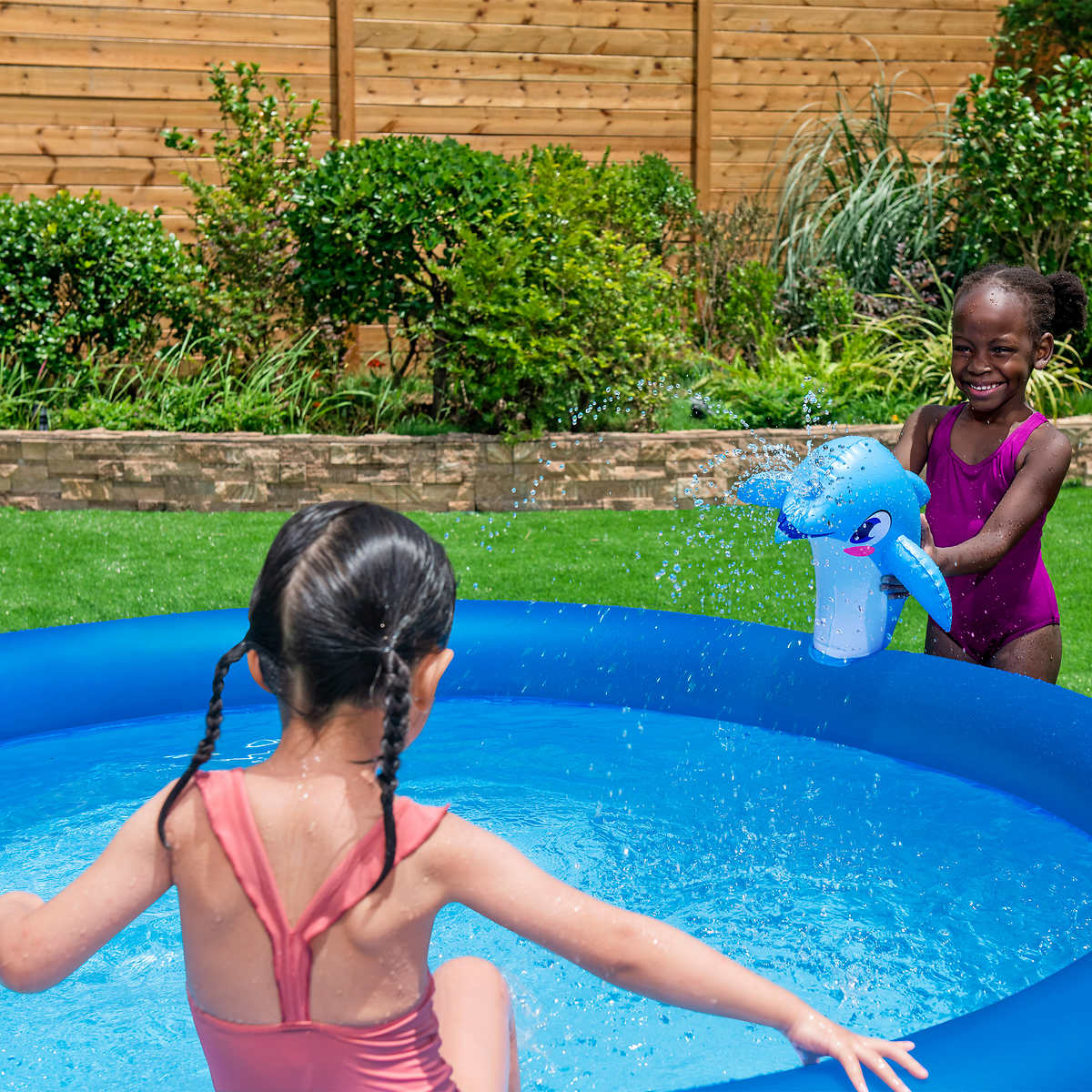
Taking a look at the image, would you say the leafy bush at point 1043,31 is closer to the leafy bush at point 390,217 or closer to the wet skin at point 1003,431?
the leafy bush at point 390,217

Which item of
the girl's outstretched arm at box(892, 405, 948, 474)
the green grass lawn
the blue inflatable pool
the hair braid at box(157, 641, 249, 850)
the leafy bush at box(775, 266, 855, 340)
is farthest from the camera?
the leafy bush at box(775, 266, 855, 340)

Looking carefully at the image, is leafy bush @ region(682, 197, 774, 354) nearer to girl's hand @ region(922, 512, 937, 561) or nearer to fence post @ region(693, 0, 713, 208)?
fence post @ region(693, 0, 713, 208)

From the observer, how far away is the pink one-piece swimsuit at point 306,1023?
1.46 metres

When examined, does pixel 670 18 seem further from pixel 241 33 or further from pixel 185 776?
pixel 185 776

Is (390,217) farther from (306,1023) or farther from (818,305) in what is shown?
(306,1023)

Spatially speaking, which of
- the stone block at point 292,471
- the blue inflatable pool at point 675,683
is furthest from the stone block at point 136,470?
the blue inflatable pool at point 675,683

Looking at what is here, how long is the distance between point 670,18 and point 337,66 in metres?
2.60

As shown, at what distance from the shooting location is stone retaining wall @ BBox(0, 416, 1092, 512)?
661 centimetres

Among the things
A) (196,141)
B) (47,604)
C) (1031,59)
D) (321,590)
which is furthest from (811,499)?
(1031,59)

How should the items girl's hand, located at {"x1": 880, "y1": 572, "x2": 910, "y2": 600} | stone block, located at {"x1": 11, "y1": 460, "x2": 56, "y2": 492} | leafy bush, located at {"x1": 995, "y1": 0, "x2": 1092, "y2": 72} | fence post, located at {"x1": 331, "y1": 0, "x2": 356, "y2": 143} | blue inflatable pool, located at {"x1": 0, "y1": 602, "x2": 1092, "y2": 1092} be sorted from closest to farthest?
girl's hand, located at {"x1": 880, "y1": 572, "x2": 910, "y2": 600}
blue inflatable pool, located at {"x1": 0, "y1": 602, "x2": 1092, "y2": 1092}
stone block, located at {"x1": 11, "y1": 460, "x2": 56, "y2": 492}
fence post, located at {"x1": 331, "y1": 0, "x2": 356, "y2": 143}
leafy bush, located at {"x1": 995, "y1": 0, "x2": 1092, "y2": 72}

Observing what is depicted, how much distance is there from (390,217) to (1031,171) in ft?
12.8

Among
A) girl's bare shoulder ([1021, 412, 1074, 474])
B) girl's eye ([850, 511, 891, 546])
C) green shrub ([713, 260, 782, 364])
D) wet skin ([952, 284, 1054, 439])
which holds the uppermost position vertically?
green shrub ([713, 260, 782, 364])


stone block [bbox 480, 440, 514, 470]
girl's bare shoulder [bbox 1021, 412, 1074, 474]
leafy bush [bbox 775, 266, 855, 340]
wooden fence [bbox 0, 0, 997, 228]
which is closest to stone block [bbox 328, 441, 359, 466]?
stone block [bbox 480, 440, 514, 470]

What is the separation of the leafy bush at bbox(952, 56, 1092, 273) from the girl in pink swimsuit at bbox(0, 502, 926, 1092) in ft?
23.9
